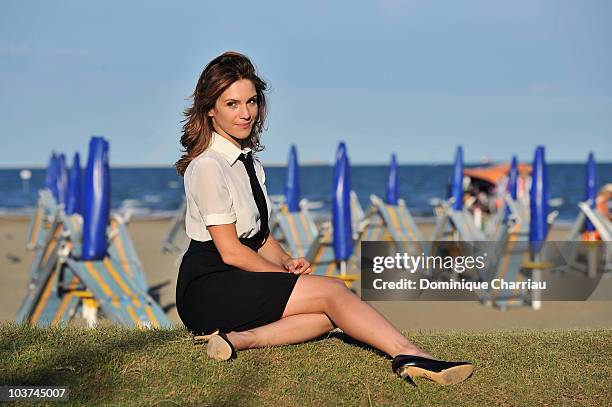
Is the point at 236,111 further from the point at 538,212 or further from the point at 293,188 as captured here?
the point at 293,188

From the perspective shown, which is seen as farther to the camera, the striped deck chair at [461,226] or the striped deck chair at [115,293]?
the striped deck chair at [461,226]

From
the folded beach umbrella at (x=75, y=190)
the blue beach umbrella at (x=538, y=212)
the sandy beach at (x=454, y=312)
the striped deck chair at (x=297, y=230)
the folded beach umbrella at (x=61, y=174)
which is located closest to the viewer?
the sandy beach at (x=454, y=312)

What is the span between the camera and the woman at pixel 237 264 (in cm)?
363

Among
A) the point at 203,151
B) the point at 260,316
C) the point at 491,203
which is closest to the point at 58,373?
the point at 260,316

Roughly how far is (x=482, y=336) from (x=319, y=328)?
1.05 metres

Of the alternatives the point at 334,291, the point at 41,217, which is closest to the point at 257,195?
the point at 334,291

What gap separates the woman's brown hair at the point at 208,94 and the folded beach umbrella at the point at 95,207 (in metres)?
3.70

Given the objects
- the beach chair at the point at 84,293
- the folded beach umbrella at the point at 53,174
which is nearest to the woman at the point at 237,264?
the beach chair at the point at 84,293

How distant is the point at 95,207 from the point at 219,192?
13.4 feet

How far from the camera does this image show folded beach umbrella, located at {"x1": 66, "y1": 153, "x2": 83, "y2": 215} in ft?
33.2

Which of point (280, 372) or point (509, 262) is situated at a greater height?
point (280, 372)

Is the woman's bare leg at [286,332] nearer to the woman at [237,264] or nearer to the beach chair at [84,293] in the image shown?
the woman at [237,264]

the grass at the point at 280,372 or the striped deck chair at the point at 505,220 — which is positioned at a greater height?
the grass at the point at 280,372

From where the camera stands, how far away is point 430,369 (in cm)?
343
